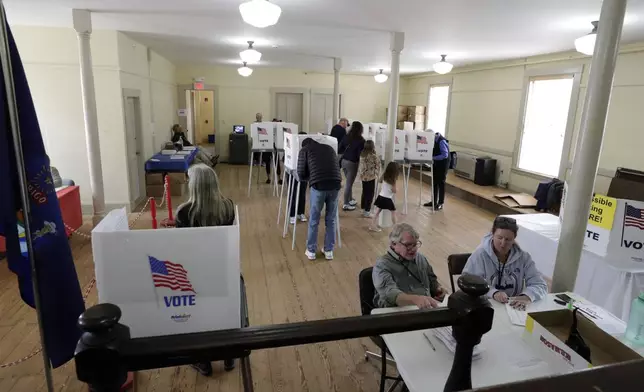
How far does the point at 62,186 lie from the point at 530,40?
6.89m

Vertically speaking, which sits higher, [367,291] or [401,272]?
[401,272]

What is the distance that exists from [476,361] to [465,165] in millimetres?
8158

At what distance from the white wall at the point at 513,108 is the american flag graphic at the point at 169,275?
253 inches

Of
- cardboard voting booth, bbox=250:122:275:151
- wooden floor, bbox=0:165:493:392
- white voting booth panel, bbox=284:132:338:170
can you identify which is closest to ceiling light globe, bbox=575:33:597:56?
wooden floor, bbox=0:165:493:392

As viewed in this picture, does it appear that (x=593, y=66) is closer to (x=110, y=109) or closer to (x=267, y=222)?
(x=267, y=222)

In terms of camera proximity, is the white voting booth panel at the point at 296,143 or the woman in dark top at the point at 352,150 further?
the woman in dark top at the point at 352,150

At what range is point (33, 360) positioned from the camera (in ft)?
9.29

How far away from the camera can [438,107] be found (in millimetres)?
11602

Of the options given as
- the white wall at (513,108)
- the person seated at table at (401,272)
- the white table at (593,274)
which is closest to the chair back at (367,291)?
the person seated at table at (401,272)

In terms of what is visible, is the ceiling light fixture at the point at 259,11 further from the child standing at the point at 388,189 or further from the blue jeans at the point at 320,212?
the child standing at the point at 388,189

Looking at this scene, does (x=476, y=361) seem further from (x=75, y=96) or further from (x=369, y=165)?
(x=75, y=96)

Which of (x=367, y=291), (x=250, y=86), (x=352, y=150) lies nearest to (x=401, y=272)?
(x=367, y=291)

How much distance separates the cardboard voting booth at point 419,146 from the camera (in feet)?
22.1

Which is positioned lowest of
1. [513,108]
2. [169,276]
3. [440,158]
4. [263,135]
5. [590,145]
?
[169,276]
